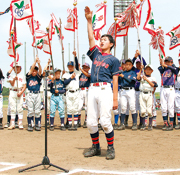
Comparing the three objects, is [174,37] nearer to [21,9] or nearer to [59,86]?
[59,86]

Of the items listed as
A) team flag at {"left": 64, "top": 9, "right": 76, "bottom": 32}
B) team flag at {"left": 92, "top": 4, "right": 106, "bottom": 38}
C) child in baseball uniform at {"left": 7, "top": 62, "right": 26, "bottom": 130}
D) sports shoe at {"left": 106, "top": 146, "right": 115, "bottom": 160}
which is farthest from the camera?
team flag at {"left": 92, "top": 4, "right": 106, "bottom": 38}

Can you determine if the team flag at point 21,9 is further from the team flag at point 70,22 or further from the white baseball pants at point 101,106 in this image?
the white baseball pants at point 101,106

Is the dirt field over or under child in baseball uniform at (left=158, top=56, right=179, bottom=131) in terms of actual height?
under

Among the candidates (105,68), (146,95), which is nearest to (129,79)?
(146,95)

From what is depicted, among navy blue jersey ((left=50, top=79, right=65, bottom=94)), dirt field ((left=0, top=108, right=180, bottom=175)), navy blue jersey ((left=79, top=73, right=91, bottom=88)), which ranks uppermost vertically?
navy blue jersey ((left=79, top=73, right=91, bottom=88))

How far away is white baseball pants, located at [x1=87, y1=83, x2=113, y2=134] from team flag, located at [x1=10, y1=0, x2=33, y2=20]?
434 cm

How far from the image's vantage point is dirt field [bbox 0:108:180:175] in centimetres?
383

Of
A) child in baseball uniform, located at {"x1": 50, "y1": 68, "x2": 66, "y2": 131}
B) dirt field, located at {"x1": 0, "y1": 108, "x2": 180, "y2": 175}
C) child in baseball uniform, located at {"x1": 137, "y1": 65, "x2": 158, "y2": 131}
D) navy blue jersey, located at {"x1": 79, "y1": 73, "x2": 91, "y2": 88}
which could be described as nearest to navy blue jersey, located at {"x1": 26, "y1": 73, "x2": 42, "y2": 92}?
child in baseball uniform, located at {"x1": 50, "y1": 68, "x2": 66, "y2": 131}

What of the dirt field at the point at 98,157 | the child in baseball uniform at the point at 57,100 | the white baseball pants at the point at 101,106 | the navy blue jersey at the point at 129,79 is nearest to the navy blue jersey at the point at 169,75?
the navy blue jersey at the point at 129,79

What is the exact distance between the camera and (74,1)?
848 cm

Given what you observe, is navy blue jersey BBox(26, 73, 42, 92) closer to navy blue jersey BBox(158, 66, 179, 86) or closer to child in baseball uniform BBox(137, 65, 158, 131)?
child in baseball uniform BBox(137, 65, 158, 131)

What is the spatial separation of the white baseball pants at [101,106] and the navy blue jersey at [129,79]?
11.3ft

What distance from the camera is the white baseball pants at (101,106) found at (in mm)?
4516

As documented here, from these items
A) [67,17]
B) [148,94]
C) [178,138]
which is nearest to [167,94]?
[148,94]
